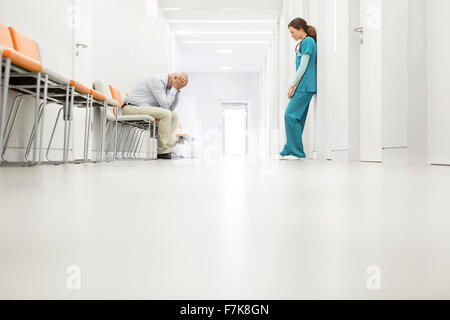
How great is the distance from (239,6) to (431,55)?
6.04 meters

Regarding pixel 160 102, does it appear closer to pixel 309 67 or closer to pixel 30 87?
pixel 309 67

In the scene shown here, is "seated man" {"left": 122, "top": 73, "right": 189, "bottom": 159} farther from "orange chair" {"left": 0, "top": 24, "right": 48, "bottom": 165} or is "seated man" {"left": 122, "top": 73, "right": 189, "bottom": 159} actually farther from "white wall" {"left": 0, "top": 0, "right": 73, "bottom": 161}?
"orange chair" {"left": 0, "top": 24, "right": 48, "bottom": 165}

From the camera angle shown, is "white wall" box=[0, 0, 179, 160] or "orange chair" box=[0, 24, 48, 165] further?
"white wall" box=[0, 0, 179, 160]

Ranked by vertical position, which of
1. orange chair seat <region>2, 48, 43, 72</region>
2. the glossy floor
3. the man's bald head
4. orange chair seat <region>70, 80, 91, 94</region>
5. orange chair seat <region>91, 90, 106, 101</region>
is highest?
the man's bald head

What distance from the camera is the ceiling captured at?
26.6ft

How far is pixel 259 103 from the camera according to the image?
46.7 feet

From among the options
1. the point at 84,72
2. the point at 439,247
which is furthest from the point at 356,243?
the point at 84,72

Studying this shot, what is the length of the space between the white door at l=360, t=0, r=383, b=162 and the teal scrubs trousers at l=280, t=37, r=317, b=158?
2.48 ft

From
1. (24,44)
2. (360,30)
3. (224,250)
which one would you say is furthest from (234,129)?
Answer: (224,250)

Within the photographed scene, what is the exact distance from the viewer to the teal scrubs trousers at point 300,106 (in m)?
4.40

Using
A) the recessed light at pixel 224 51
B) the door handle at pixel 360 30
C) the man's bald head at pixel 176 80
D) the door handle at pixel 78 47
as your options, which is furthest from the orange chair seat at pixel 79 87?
the recessed light at pixel 224 51

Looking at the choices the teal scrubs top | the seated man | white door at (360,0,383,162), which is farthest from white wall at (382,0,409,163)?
the seated man

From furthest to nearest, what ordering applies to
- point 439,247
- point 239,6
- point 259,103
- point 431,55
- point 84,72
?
point 259,103
point 239,6
point 84,72
point 431,55
point 439,247
